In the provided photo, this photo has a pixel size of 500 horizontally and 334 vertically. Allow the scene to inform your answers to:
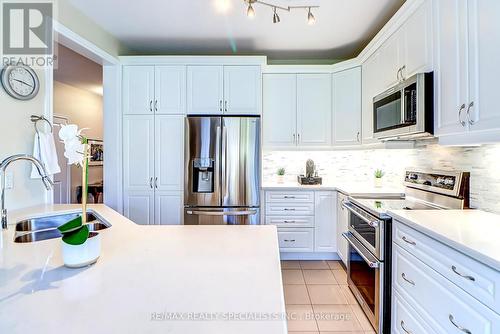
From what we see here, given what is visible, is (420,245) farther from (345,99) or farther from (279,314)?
(345,99)

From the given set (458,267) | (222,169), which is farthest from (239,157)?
(458,267)

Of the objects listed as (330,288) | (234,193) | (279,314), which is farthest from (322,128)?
(279,314)

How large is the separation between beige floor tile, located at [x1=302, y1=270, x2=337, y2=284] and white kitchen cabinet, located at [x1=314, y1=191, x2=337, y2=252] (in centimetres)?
31

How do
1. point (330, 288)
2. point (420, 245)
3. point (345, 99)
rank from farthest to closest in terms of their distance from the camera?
1. point (345, 99)
2. point (330, 288)
3. point (420, 245)

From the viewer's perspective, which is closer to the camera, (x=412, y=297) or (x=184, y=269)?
(x=184, y=269)

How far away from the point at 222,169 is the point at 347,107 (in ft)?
5.62

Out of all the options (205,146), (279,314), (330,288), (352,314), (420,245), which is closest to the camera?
(279,314)

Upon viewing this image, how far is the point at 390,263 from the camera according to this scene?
5.85 ft

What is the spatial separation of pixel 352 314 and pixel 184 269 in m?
1.83

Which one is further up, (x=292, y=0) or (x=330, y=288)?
(x=292, y=0)

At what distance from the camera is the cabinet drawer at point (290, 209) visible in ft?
10.3

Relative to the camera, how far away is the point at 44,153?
197cm

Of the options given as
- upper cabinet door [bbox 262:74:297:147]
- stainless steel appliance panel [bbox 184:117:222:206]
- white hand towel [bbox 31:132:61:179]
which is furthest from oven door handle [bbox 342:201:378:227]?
white hand towel [bbox 31:132:61:179]

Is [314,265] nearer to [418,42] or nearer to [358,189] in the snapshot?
[358,189]
